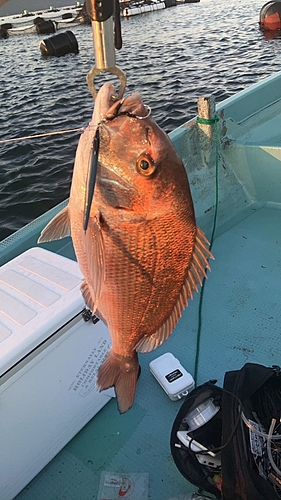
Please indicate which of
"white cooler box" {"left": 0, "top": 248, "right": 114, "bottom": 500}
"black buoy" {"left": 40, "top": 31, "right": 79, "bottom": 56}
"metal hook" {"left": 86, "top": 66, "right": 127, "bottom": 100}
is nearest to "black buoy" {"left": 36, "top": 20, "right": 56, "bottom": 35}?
"black buoy" {"left": 40, "top": 31, "right": 79, "bottom": 56}

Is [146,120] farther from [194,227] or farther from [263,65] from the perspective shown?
[263,65]

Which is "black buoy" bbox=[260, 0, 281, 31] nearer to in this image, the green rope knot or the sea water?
the sea water

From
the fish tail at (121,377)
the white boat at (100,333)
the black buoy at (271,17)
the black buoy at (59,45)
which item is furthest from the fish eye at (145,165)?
the black buoy at (271,17)

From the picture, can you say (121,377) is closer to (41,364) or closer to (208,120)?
(41,364)

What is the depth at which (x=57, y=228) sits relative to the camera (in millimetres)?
1268

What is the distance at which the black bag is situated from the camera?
148cm

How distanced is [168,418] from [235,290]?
1.22m

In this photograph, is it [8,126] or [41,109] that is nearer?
[8,126]

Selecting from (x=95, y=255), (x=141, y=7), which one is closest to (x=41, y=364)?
(x=95, y=255)

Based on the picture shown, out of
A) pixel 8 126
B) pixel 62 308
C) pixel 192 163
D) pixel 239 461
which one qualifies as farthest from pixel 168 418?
pixel 8 126

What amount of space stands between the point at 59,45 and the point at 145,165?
21.6m

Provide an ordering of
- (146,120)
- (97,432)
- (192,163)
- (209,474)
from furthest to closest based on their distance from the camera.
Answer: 1. (192,163)
2. (97,432)
3. (209,474)
4. (146,120)

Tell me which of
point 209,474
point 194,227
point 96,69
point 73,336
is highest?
point 96,69

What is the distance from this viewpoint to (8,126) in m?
11.7
